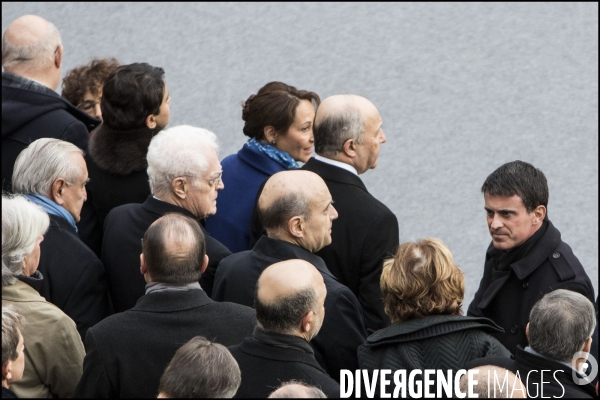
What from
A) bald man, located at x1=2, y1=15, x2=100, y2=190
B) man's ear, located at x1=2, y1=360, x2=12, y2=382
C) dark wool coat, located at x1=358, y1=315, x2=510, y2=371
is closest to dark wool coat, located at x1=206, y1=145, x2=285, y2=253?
bald man, located at x1=2, y1=15, x2=100, y2=190

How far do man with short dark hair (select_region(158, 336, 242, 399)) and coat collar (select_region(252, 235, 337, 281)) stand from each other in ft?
2.75

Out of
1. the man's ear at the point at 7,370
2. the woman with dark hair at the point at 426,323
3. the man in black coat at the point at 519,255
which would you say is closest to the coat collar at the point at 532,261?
the man in black coat at the point at 519,255

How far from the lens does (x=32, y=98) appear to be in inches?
155

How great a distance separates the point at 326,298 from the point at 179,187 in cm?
74

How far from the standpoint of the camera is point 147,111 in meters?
3.74

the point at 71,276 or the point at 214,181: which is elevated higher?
the point at 214,181

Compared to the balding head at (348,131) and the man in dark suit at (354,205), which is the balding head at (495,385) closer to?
the man in dark suit at (354,205)

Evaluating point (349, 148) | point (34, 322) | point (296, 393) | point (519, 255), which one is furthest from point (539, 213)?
point (34, 322)

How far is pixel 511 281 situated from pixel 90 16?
4.95 meters

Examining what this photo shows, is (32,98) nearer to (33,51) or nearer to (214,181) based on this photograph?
(33,51)

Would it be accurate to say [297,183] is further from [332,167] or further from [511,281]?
[511,281]

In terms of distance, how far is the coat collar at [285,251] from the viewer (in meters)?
3.05

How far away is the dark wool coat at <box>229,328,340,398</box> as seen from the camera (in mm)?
2457

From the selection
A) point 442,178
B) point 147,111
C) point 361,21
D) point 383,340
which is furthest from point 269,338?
point 361,21
